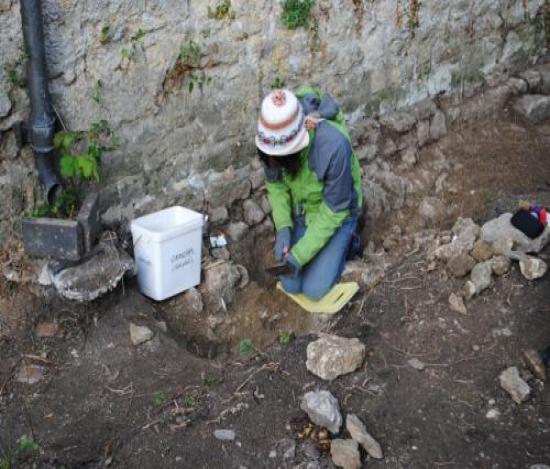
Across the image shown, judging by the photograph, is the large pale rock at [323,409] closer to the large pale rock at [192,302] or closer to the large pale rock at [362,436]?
the large pale rock at [362,436]

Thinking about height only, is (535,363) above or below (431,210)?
above

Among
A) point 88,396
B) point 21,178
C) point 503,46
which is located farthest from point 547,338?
point 503,46

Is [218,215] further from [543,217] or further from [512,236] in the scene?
[543,217]

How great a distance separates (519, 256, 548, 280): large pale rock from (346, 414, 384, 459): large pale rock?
1448mm

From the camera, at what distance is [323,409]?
3.52 metres

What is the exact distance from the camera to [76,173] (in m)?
3.95

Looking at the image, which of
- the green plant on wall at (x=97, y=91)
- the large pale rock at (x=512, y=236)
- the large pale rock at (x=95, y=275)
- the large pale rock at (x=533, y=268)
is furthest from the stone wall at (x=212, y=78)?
the large pale rock at (x=533, y=268)

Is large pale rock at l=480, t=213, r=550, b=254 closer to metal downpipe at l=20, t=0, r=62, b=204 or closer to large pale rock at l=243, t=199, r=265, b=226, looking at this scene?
large pale rock at l=243, t=199, r=265, b=226

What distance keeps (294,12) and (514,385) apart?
2.60 metres

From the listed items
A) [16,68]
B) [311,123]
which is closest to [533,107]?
[311,123]

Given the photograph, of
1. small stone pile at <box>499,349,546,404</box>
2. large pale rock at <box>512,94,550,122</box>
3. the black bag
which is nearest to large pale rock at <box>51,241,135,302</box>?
small stone pile at <box>499,349,546,404</box>

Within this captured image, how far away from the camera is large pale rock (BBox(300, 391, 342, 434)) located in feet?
11.4

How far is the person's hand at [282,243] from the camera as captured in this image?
463 centimetres

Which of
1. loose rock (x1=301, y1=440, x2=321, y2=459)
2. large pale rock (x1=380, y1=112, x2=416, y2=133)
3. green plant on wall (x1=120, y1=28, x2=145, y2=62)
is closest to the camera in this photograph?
loose rock (x1=301, y1=440, x2=321, y2=459)
